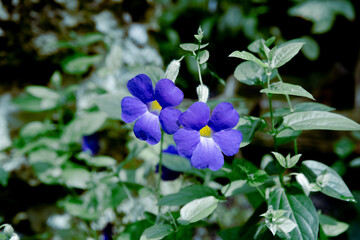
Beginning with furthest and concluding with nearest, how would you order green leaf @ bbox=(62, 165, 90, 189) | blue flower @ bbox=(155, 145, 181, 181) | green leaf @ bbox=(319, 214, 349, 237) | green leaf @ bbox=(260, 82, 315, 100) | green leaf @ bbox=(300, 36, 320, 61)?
green leaf @ bbox=(300, 36, 320, 61) → green leaf @ bbox=(62, 165, 90, 189) → blue flower @ bbox=(155, 145, 181, 181) → green leaf @ bbox=(319, 214, 349, 237) → green leaf @ bbox=(260, 82, 315, 100)

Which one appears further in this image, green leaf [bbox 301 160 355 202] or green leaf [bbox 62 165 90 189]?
green leaf [bbox 62 165 90 189]

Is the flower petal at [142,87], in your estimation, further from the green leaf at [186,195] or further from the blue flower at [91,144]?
the blue flower at [91,144]

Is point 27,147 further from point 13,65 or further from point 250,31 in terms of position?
point 250,31

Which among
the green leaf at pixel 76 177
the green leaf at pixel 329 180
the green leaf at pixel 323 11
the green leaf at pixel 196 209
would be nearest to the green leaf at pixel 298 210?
the green leaf at pixel 329 180

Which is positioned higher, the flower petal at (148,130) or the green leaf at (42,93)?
the flower petal at (148,130)

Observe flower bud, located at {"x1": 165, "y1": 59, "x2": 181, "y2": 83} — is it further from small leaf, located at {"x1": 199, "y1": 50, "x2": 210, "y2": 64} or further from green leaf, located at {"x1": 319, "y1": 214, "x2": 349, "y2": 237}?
green leaf, located at {"x1": 319, "y1": 214, "x2": 349, "y2": 237}

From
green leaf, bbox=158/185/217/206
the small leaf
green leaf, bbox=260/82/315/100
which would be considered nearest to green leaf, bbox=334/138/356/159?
green leaf, bbox=158/185/217/206
